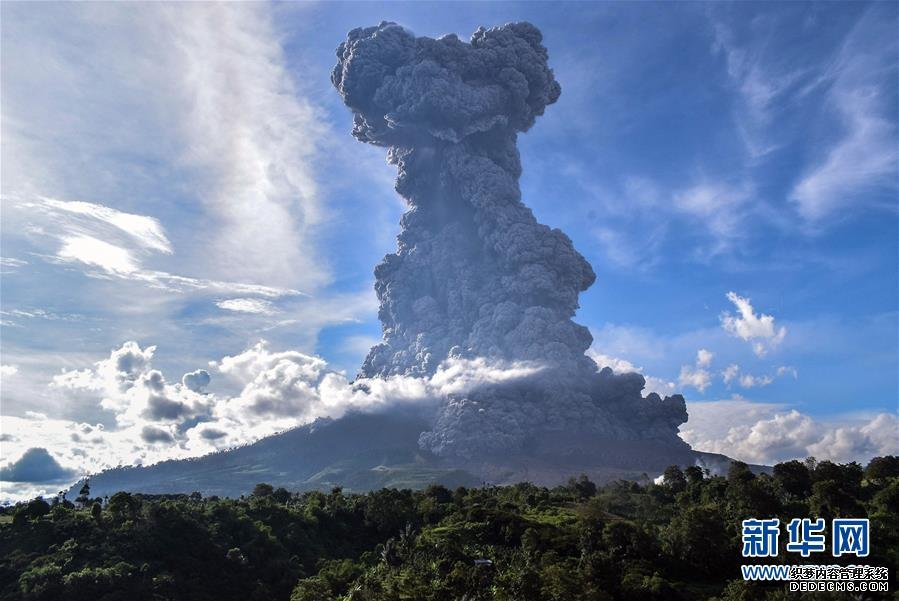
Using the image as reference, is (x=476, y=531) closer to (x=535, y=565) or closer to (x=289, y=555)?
(x=535, y=565)

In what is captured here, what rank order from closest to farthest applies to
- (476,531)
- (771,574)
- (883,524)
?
(771,574)
(883,524)
(476,531)

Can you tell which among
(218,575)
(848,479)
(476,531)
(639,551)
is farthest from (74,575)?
(848,479)

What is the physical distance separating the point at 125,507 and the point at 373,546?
3856 cm

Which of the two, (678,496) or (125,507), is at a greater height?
(678,496)

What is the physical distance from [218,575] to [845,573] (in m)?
72.3

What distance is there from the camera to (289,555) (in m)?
94.4

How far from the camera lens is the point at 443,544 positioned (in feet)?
257

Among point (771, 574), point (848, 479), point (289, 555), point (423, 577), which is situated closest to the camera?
point (771, 574)

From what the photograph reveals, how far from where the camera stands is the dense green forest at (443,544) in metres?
60.2

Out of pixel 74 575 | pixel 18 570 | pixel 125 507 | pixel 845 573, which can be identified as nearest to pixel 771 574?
pixel 845 573

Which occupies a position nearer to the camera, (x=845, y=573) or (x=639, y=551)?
(x=845, y=573)

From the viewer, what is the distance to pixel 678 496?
10606 cm

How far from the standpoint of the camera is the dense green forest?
60.2 m

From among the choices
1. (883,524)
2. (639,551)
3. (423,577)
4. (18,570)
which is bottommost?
(18,570)
